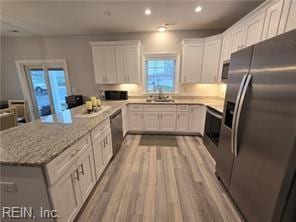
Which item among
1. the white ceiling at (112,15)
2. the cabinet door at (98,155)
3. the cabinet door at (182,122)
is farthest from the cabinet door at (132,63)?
the cabinet door at (98,155)

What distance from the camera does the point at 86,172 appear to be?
67.7 inches

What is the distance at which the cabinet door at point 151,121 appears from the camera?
3662 mm

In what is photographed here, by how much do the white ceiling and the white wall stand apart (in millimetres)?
250

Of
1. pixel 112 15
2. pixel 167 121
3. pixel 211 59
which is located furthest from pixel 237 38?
pixel 112 15

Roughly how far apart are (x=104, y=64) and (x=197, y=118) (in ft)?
9.09

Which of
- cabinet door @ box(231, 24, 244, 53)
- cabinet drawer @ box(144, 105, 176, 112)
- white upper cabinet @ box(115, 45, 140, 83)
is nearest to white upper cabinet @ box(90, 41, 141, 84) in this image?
white upper cabinet @ box(115, 45, 140, 83)

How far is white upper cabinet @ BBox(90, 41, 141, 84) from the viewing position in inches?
142

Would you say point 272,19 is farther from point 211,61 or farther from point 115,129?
point 115,129

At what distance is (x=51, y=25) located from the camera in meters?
3.25

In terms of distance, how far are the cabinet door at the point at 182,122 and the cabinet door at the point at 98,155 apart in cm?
212

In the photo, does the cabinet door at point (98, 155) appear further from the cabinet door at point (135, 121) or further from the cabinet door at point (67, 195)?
the cabinet door at point (135, 121)

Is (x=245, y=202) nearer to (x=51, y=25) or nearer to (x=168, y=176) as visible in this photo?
(x=168, y=176)

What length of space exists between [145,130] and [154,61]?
6.31 ft

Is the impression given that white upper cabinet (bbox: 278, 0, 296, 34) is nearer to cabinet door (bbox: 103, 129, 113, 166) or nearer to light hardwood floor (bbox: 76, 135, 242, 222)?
light hardwood floor (bbox: 76, 135, 242, 222)
